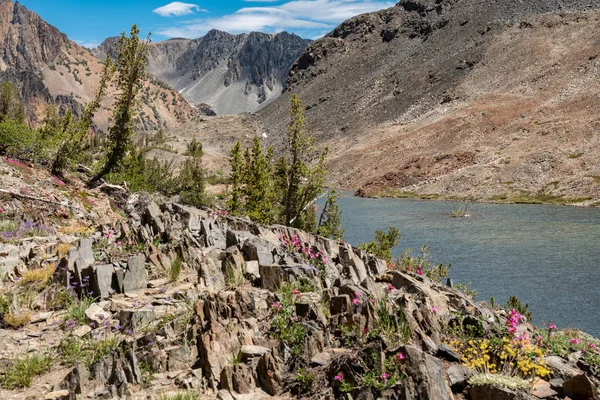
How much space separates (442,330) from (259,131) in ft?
565

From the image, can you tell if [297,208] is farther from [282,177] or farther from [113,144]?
[113,144]

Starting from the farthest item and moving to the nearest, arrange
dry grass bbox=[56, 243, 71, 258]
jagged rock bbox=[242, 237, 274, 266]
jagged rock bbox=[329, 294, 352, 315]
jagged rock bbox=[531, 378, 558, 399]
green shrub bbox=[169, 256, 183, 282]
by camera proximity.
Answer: dry grass bbox=[56, 243, 71, 258], jagged rock bbox=[242, 237, 274, 266], green shrub bbox=[169, 256, 183, 282], jagged rock bbox=[329, 294, 352, 315], jagged rock bbox=[531, 378, 558, 399]

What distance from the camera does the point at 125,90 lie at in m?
36.0

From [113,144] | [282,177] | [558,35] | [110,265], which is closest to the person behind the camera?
[110,265]

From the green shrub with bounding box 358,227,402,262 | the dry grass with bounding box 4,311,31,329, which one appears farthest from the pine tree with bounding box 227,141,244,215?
the dry grass with bounding box 4,311,31,329

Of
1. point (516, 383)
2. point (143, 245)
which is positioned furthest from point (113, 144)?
point (516, 383)

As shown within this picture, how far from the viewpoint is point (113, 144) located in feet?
121

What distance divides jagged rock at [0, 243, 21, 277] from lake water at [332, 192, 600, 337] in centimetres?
2435

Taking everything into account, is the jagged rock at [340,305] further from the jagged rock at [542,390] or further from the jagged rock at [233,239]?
the jagged rock at [233,239]

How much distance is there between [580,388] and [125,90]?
114 ft

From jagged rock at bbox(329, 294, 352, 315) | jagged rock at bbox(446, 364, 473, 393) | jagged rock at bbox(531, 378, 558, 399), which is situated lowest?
jagged rock at bbox(531, 378, 558, 399)

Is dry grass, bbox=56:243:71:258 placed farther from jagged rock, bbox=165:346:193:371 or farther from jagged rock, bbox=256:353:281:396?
jagged rock, bbox=256:353:281:396

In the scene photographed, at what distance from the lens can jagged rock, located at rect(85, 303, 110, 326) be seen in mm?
10902

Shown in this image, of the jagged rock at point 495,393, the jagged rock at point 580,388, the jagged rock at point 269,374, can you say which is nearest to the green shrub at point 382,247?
the jagged rock at point 269,374
